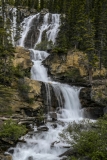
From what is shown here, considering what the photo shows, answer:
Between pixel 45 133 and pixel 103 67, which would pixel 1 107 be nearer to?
pixel 45 133

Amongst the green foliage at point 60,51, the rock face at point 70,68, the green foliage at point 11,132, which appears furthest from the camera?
the green foliage at point 60,51

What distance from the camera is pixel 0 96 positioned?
88.9ft

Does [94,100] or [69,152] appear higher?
[94,100]

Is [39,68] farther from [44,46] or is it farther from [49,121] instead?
[49,121]

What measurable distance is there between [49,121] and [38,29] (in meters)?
34.1

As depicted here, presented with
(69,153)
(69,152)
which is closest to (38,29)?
(69,152)

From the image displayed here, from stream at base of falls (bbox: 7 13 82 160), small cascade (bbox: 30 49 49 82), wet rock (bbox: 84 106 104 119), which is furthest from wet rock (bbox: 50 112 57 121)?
small cascade (bbox: 30 49 49 82)

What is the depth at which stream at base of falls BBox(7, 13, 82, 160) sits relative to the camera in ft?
64.4

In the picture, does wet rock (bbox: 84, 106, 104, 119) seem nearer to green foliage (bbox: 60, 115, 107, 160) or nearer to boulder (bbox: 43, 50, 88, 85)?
boulder (bbox: 43, 50, 88, 85)

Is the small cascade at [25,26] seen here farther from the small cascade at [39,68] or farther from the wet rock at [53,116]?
the wet rock at [53,116]

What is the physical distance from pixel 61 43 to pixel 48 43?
16.3ft

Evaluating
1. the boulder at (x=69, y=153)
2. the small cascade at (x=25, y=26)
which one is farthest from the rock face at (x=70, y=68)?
the boulder at (x=69, y=153)

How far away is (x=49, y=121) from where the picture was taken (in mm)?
26891

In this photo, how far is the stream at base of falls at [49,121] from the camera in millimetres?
19625
